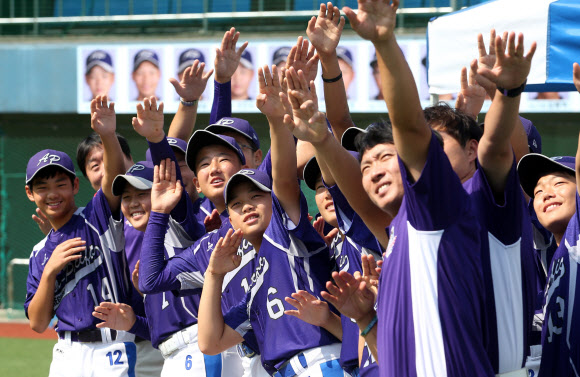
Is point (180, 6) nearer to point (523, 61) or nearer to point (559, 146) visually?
point (559, 146)

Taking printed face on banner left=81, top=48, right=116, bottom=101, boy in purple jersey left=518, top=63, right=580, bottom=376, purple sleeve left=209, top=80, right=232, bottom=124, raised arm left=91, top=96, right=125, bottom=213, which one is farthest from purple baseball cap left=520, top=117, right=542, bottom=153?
printed face on banner left=81, top=48, right=116, bottom=101

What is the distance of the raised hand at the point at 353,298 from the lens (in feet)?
8.86

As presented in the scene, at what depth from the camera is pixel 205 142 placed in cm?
425

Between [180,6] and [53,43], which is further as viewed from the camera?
[180,6]

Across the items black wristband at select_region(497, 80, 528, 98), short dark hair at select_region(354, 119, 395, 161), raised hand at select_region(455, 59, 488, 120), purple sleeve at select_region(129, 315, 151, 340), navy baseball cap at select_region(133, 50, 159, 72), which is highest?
navy baseball cap at select_region(133, 50, 159, 72)

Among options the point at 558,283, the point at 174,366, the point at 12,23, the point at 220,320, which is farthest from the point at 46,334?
the point at 558,283

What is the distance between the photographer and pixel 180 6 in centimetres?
1445

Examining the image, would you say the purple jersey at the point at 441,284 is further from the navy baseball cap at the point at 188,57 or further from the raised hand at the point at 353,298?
the navy baseball cap at the point at 188,57

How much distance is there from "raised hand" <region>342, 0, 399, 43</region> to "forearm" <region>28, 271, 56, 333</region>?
279 cm

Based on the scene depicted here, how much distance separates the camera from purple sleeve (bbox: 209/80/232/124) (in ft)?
16.3

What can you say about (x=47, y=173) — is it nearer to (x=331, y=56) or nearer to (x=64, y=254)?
(x=64, y=254)

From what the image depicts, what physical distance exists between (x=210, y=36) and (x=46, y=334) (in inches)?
217

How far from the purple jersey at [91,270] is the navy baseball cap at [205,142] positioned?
24.5 inches

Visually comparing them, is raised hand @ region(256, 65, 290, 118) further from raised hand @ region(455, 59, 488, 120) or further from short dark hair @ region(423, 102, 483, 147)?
short dark hair @ region(423, 102, 483, 147)
